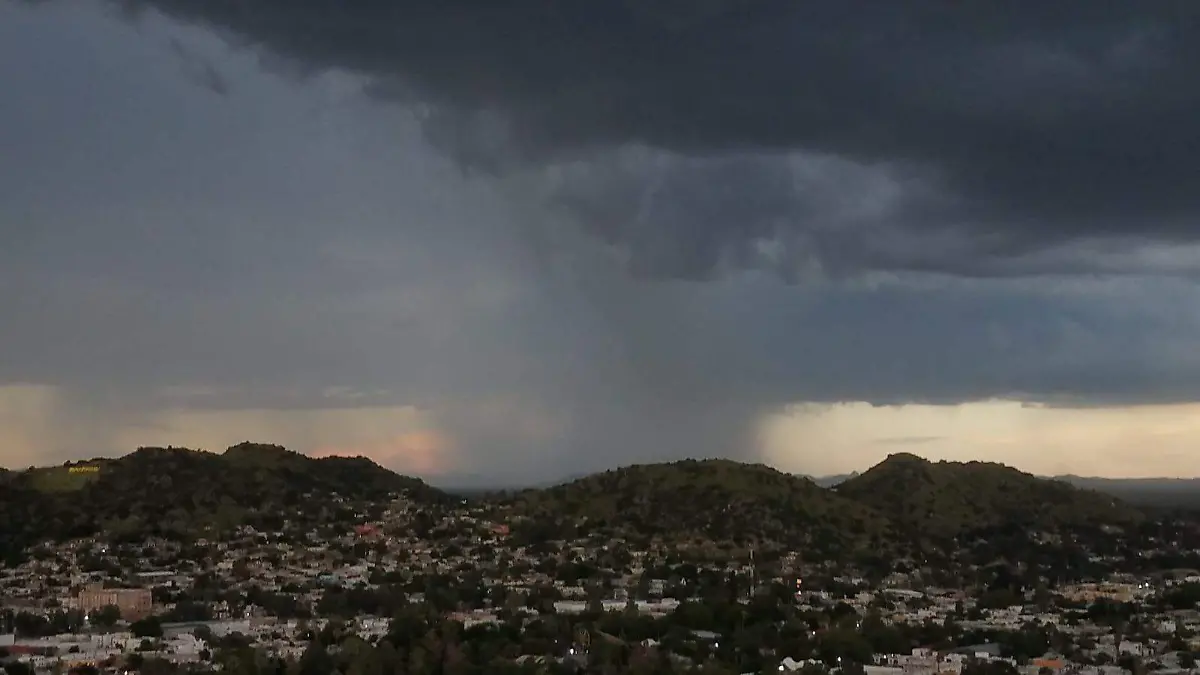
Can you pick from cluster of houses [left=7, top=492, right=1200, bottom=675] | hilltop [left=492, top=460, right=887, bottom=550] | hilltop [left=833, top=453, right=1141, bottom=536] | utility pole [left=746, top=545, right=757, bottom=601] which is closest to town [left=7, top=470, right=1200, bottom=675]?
cluster of houses [left=7, top=492, right=1200, bottom=675]

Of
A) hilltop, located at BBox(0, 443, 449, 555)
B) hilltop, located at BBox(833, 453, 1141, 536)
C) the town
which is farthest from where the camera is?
hilltop, located at BBox(833, 453, 1141, 536)

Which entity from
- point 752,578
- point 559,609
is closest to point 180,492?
point 752,578

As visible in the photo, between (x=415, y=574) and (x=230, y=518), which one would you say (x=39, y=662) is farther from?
(x=230, y=518)

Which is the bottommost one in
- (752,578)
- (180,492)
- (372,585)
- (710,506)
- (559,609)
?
(559,609)

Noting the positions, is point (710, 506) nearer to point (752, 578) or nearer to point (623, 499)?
point (623, 499)

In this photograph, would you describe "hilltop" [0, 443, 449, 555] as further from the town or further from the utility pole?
the utility pole

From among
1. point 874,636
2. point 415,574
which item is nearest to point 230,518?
point 415,574
